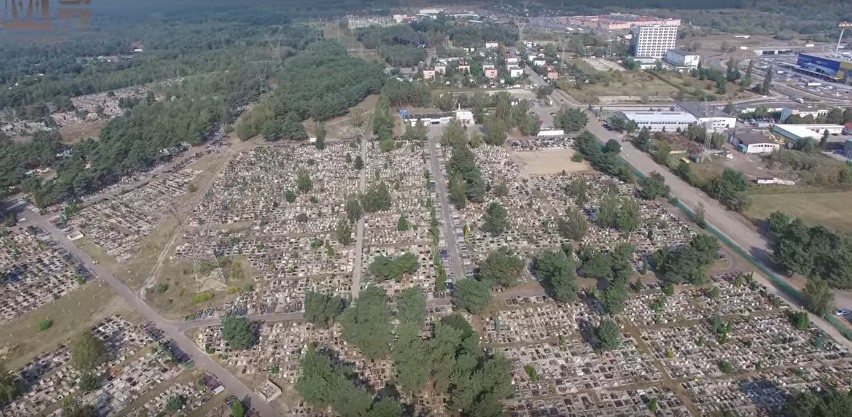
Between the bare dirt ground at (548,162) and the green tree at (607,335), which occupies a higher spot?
the bare dirt ground at (548,162)

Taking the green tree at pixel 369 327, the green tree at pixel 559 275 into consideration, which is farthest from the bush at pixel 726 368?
the green tree at pixel 369 327

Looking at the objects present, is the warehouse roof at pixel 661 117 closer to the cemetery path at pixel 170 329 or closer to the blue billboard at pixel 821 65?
the blue billboard at pixel 821 65

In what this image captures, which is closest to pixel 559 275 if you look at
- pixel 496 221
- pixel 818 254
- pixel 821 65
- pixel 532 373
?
pixel 532 373

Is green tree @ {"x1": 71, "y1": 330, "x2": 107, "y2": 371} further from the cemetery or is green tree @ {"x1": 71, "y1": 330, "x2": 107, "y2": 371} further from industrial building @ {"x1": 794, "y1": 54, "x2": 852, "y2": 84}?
industrial building @ {"x1": 794, "y1": 54, "x2": 852, "y2": 84}

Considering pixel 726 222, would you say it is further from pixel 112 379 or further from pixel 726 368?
pixel 112 379

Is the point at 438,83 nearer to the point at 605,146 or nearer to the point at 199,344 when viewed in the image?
the point at 605,146

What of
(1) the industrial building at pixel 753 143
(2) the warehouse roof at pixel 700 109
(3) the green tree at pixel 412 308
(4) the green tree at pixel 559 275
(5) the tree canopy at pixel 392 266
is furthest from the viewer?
(2) the warehouse roof at pixel 700 109

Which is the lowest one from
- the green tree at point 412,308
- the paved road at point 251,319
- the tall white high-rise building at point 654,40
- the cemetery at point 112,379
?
the cemetery at point 112,379
